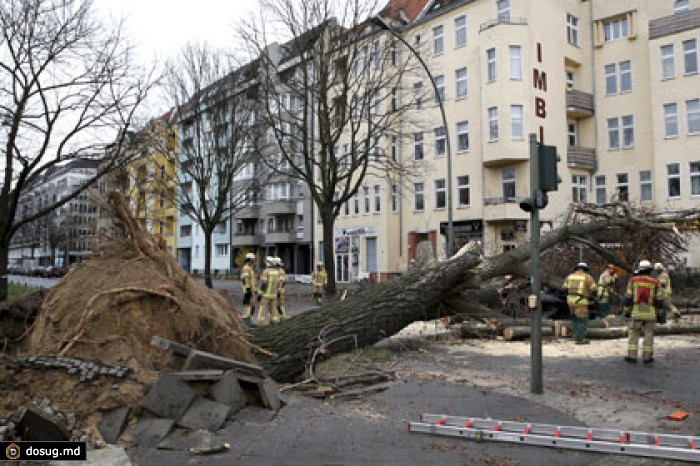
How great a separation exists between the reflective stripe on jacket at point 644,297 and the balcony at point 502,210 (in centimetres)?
2054

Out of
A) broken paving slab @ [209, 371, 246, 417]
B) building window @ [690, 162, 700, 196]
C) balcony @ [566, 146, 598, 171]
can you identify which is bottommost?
broken paving slab @ [209, 371, 246, 417]

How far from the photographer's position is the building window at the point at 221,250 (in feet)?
188

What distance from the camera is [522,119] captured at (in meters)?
30.3

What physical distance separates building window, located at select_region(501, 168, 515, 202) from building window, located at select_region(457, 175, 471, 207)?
87.6 inches

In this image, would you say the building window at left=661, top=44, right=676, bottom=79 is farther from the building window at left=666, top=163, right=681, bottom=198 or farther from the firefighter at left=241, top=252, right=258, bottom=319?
the firefighter at left=241, top=252, right=258, bottom=319

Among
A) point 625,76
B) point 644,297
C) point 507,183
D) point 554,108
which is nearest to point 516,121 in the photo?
point 554,108

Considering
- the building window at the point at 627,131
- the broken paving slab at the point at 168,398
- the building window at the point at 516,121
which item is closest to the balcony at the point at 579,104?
the building window at the point at 627,131

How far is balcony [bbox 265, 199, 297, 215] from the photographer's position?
158ft

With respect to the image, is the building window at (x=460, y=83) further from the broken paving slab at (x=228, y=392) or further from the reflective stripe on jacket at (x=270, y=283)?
the broken paving slab at (x=228, y=392)

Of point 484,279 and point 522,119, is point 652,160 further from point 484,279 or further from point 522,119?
point 484,279

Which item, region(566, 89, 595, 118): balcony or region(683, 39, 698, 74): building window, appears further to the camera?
region(566, 89, 595, 118): balcony

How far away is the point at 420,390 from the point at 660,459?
289 cm

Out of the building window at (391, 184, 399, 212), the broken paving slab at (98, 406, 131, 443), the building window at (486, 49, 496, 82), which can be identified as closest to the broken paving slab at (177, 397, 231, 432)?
the broken paving slab at (98, 406, 131, 443)

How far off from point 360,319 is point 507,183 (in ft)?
78.4
